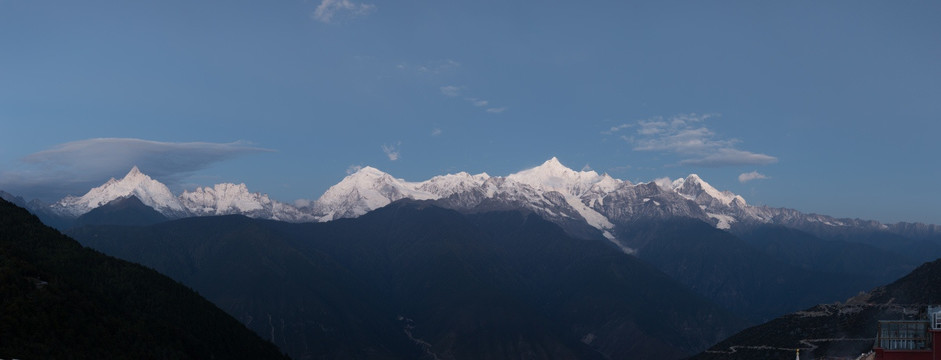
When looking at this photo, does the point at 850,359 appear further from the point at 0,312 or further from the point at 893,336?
the point at 0,312

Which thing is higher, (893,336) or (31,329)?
(893,336)

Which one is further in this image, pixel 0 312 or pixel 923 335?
pixel 0 312

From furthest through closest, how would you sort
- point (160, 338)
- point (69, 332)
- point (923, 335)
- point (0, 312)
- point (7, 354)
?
point (160, 338) < point (69, 332) < point (0, 312) < point (7, 354) < point (923, 335)

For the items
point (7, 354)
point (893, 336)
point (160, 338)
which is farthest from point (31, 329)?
point (893, 336)

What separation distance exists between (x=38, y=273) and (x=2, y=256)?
24.5 feet

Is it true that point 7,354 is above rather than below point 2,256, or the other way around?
below

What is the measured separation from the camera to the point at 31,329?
495 ft

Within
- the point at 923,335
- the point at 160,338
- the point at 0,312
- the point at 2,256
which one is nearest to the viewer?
the point at 923,335

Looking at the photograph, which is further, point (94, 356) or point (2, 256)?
point (2, 256)

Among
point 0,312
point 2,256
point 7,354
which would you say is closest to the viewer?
point 7,354

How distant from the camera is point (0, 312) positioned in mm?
147750

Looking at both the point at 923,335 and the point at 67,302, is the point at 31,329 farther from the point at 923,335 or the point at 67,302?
the point at 923,335

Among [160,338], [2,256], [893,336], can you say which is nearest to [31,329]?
[2,256]

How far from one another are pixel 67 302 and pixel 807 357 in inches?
6390
